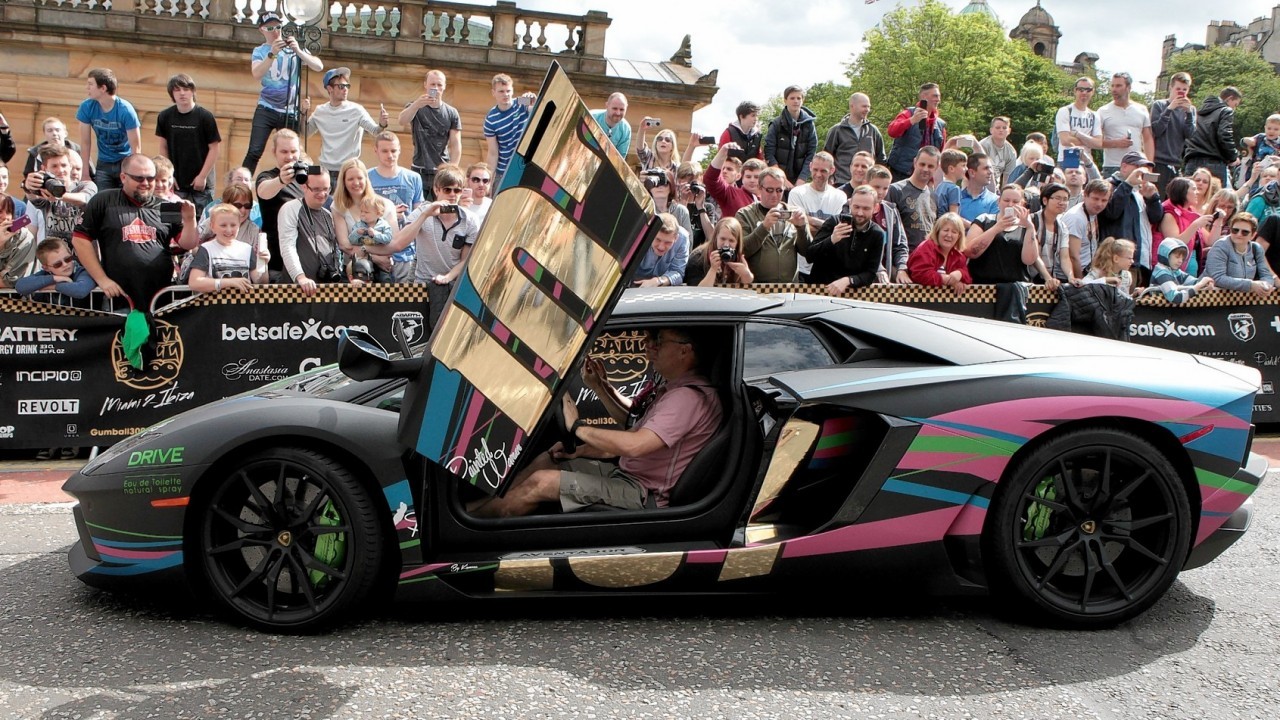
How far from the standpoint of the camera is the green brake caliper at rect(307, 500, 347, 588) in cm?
417

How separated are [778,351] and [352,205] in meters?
4.95

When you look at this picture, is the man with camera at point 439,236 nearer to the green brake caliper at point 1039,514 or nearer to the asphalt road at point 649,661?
the asphalt road at point 649,661

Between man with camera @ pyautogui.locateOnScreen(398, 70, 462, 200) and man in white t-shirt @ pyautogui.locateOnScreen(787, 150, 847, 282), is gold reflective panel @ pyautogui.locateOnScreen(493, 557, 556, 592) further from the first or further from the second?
man with camera @ pyautogui.locateOnScreen(398, 70, 462, 200)

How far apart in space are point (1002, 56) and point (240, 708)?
58.7 metres

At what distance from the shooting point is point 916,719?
353cm

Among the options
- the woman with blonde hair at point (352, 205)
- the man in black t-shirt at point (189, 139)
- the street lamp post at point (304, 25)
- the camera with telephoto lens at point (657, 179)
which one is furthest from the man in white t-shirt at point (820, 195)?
the man in black t-shirt at point (189, 139)

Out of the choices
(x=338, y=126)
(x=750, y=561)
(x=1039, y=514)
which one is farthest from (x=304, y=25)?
(x=1039, y=514)

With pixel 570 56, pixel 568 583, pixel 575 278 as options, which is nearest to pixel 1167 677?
pixel 568 583

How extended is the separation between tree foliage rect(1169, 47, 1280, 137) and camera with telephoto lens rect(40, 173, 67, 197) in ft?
250

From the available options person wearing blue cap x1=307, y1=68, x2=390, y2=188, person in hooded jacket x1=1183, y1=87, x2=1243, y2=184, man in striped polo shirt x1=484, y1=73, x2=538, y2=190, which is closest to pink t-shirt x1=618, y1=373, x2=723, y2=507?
person wearing blue cap x1=307, y1=68, x2=390, y2=188

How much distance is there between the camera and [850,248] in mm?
8633

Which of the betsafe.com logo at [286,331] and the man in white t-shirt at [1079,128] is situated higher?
the man in white t-shirt at [1079,128]

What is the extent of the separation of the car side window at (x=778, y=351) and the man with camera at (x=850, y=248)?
161 inches

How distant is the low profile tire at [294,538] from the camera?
4125mm
